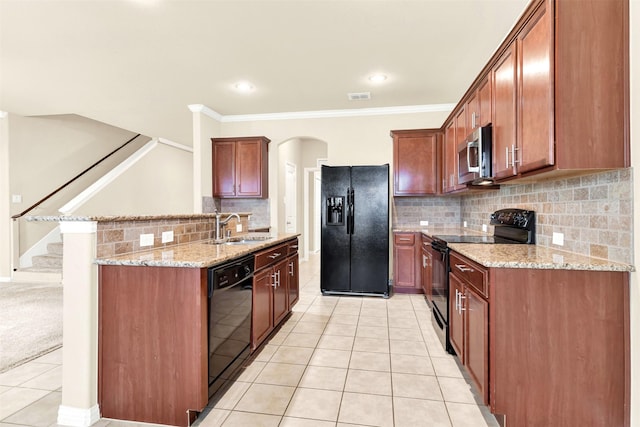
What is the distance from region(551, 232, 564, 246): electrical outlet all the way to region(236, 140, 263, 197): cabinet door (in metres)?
3.79

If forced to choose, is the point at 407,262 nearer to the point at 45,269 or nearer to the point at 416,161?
the point at 416,161

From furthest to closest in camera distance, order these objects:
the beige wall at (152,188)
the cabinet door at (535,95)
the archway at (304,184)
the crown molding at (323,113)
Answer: the archway at (304,184)
the beige wall at (152,188)
the crown molding at (323,113)
the cabinet door at (535,95)

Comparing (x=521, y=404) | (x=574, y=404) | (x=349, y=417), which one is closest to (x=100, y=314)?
(x=349, y=417)

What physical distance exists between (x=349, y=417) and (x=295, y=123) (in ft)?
14.3

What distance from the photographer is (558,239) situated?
2.26 meters

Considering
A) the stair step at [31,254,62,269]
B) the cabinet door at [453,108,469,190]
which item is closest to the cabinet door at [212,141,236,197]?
the stair step at [31,254,62,269]

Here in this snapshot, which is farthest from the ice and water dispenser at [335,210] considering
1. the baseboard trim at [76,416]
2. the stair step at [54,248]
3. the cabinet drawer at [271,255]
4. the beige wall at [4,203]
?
the beige wall at [4,203]

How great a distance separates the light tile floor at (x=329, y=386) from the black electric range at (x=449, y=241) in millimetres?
208

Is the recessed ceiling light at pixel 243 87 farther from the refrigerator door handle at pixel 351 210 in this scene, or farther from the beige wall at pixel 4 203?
the beige wall at pixel 4 203

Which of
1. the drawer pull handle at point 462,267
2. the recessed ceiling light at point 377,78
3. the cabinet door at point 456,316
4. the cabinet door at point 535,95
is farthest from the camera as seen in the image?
the recessed ceiling light at point 377,78

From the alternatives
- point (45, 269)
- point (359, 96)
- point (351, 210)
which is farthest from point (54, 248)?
point (359, 96)

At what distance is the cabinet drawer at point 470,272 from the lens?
181cm

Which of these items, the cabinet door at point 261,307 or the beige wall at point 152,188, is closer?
the cabinet door at point 261,307

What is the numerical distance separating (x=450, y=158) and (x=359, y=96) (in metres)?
1.45
